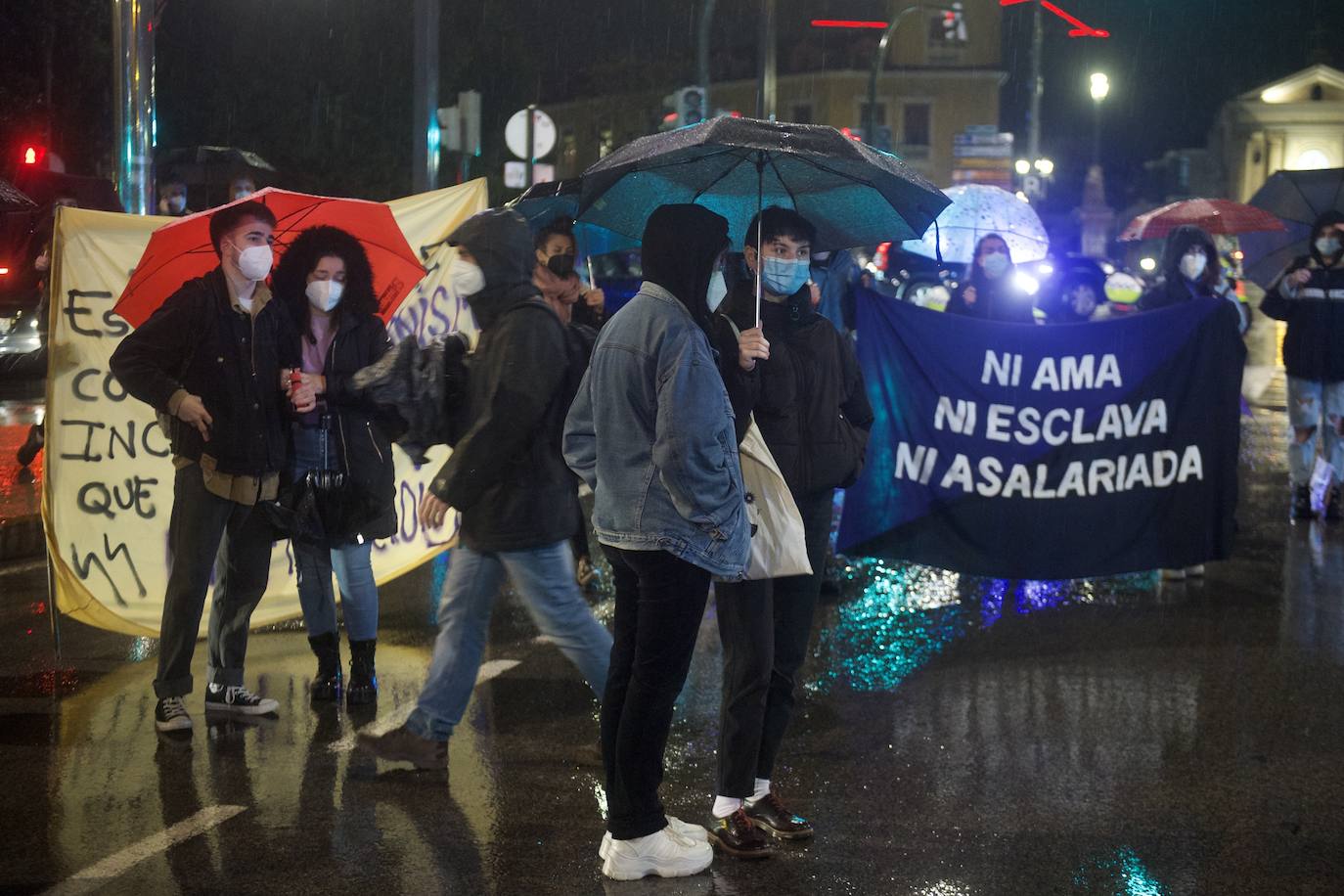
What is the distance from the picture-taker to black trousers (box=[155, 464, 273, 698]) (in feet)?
17.8

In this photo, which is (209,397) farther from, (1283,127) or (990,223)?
(1283,127)

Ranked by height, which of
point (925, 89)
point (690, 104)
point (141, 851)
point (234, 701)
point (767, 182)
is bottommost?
point (141, 851)

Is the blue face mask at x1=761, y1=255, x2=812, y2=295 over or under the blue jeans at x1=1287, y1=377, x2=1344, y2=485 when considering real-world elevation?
over

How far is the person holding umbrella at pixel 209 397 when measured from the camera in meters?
5.33

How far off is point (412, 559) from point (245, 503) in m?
1.81

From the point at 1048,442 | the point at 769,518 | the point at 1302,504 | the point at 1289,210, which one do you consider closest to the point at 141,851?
the point at 769,518

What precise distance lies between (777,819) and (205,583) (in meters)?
2.30

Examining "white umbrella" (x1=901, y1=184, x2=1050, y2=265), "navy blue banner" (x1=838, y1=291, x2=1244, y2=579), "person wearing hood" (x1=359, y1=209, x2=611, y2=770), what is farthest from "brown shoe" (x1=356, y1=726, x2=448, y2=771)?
"white umbrella" (x1=901, y1=184, x2=1050, y2=265)

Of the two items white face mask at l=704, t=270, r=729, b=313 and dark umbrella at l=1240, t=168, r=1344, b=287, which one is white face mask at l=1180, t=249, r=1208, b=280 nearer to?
dark umbrella at l=1240, t=168, r=1344, b=287

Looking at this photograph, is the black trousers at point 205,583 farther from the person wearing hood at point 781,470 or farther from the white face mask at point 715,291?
the white face mask at point 715,291

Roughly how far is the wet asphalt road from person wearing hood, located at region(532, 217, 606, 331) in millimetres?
1470

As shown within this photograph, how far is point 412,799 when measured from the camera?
4.77 meters

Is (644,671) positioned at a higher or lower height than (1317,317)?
lower

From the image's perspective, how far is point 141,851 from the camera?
428 cm
